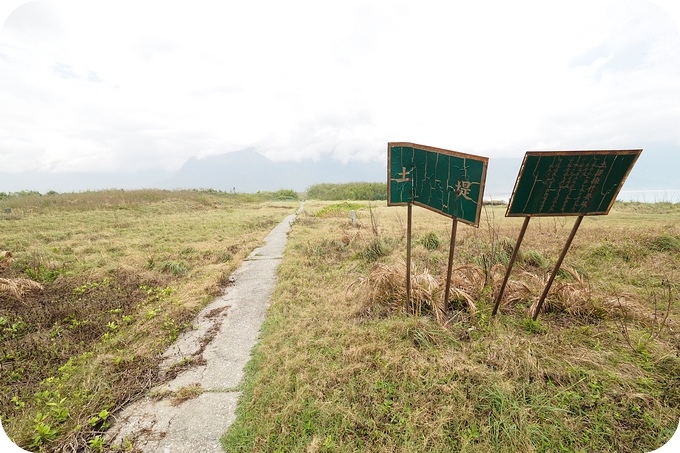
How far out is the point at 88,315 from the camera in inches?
177

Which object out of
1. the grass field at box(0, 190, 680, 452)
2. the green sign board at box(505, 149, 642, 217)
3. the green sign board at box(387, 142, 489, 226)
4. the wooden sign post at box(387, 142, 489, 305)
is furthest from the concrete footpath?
the green sign board at box(505, 149, 642, 217)

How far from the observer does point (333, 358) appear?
3238mm

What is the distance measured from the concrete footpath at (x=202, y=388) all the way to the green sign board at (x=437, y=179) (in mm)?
2764

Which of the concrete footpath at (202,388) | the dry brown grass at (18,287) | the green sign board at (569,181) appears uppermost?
the green sign board at (569,181)

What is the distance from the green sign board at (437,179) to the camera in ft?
9.55

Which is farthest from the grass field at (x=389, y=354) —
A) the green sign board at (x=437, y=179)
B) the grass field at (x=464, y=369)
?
the green sign board at (x=437, y=179)

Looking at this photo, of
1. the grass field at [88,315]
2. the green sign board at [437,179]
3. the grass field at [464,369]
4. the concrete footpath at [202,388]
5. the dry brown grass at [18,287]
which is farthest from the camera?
the dry brown grass at [18,287]

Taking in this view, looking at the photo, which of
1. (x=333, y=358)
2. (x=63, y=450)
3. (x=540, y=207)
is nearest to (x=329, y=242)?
(x=333, y=358)

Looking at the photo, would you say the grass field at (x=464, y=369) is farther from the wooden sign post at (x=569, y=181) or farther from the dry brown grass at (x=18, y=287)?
the dry brown grass at (x=18, y=287)

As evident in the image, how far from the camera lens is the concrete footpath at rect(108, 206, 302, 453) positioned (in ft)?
8.04

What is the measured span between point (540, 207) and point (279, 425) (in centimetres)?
328

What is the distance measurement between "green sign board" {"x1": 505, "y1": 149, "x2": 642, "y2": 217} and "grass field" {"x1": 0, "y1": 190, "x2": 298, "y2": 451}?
175 inches

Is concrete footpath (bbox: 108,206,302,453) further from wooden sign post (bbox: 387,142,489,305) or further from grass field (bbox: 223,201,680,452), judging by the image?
wooden sign post (bbox: 387,142,489,305)

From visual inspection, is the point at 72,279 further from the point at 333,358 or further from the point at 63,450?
the point at 333,358
